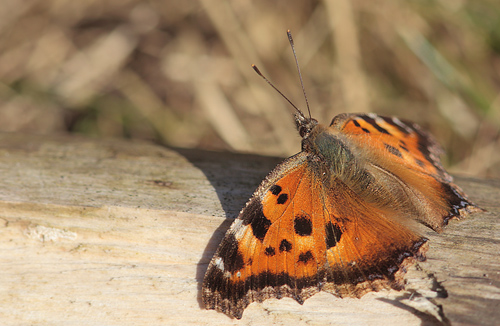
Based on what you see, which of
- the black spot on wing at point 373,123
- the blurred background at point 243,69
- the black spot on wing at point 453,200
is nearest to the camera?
the black spot on wing at point 453,200

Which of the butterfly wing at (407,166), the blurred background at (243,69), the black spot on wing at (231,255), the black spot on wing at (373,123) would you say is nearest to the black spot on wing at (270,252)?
the black spot on wing at (231,255)

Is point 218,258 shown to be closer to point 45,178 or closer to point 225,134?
point 45,178

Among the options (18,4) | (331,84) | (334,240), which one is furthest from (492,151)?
(18,4)

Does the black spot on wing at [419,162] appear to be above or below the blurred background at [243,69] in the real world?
below

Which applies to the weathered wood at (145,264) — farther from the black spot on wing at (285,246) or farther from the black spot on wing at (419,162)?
the black spot on wing at (419,162)

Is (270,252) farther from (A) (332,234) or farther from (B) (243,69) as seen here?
(B) (243,69)

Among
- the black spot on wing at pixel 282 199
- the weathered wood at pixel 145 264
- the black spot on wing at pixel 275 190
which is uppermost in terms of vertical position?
the black spot on wing at pixel 275 190

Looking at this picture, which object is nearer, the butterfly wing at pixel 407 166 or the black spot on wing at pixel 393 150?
the butterfly wing at pixel 407 166

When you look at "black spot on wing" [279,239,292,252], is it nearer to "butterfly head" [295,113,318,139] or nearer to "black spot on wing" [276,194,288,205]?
"black spot on wing" [276,194,288,205]
